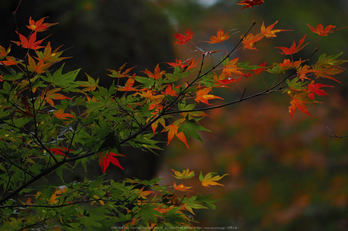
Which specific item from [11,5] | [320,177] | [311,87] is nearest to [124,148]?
[11,5]

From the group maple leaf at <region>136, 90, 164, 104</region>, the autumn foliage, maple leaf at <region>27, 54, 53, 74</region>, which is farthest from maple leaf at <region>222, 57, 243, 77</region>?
maple leaf at <region>27, 54, 53, 74</region>

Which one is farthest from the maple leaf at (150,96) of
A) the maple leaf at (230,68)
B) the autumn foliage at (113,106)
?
the maple leaf at (230,68)

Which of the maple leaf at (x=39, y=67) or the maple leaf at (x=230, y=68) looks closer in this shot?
the maple leaf at (x=39, y=67)

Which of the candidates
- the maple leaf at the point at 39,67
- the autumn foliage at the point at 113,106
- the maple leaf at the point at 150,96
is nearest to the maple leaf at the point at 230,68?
the autumn foliage at the point at 113,106

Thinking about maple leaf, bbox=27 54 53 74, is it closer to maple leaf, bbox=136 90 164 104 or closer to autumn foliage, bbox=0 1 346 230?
autumn foliage, bbox=0 1 346 230

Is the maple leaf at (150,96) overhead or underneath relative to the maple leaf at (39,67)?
underneath

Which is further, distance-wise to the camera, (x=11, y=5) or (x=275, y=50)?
(x=275, y=50)

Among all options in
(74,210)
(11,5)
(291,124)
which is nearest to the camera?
(74,210)

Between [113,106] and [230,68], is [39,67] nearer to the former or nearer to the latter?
[113,106]

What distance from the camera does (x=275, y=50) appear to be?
18.5 feet

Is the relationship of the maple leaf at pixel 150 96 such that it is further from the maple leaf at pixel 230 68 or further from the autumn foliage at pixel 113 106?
the maple leaf at pixel 230 68

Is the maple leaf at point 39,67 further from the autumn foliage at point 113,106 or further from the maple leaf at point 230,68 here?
the maple leaf at point 230,68

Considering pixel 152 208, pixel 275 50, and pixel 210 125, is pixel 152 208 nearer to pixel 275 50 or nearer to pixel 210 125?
pixel 210 125

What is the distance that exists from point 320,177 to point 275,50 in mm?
2388
